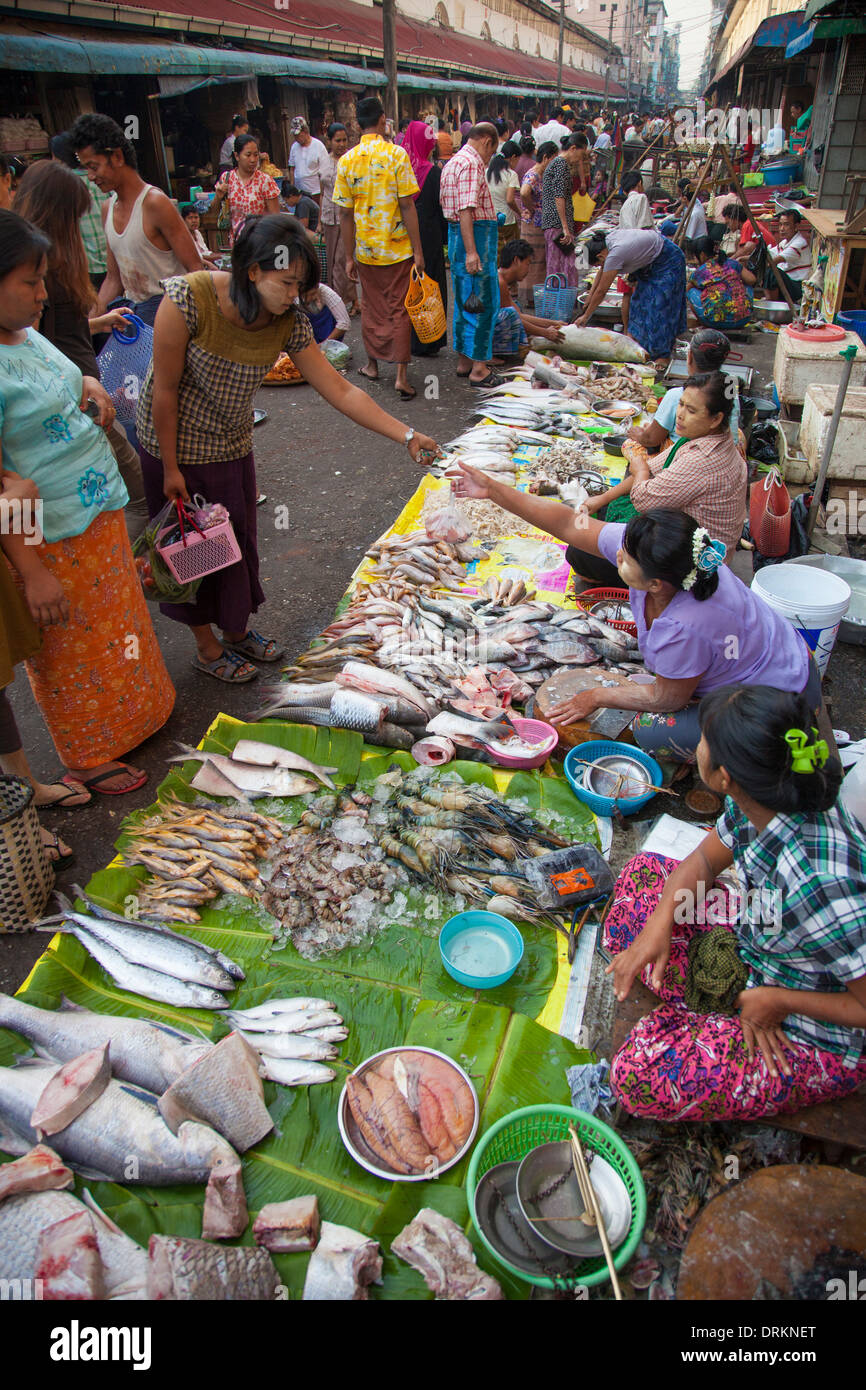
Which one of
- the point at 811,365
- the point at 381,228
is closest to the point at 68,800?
the point at 381,228

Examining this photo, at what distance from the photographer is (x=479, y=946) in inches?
103

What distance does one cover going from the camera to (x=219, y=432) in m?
3.44

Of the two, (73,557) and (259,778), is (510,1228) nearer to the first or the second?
(259,778)

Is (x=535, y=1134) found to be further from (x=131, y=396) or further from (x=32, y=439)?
(x=131, y=396)

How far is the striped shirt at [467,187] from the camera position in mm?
6820

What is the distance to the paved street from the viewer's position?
331cm

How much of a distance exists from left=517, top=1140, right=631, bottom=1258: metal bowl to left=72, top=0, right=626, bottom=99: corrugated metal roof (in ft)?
40.8

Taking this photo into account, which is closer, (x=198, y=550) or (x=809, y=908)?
(x=809, y=908)

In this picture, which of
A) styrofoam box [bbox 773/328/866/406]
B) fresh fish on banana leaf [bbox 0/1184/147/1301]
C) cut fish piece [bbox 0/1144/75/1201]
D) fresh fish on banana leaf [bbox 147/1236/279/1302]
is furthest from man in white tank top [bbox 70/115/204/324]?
styrofoam box [bbox 773/328/866/406]

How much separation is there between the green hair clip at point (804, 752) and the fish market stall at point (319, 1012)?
103cm

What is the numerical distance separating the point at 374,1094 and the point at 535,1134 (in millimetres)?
434

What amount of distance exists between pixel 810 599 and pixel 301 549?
3.10 meters

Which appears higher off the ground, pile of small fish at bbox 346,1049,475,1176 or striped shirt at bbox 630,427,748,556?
striped shirt at bbox 630,427,748,556

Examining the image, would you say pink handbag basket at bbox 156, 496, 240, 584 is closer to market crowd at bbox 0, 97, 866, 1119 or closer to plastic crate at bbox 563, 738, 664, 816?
market crowd at bbox 0, 97, 866, 1119
